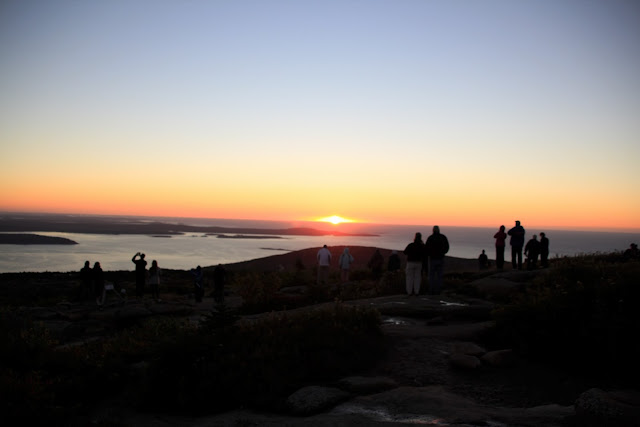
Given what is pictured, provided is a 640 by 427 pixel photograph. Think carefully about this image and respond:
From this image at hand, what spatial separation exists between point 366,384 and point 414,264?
307 inches

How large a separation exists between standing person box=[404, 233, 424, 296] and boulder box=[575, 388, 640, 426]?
8.77 metres

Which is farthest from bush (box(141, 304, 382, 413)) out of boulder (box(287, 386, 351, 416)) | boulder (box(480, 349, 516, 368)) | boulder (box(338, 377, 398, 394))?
boulder (box(480, 349, 516, 368))

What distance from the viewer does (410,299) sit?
13.7 m

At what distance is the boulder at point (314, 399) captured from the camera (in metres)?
6.34

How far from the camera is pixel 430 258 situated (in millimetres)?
14703

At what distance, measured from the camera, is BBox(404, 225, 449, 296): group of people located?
1418 cm

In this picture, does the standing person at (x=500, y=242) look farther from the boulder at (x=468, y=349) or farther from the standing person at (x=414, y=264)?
the boulder at (x=468, y=349)

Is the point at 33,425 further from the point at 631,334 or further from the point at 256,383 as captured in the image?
the point at 631,334

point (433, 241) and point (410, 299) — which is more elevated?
point (433, 241)

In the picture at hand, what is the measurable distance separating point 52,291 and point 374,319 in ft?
83.1

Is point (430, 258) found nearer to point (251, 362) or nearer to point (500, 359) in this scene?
point (500, 359)

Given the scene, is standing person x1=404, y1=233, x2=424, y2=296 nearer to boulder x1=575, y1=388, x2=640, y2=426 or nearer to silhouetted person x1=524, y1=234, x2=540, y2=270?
silhouetted person x1=524, y1=234, x2=540, y2=270

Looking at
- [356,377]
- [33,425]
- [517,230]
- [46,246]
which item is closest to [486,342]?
[356,377]

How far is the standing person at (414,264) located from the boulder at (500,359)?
6.20 m
